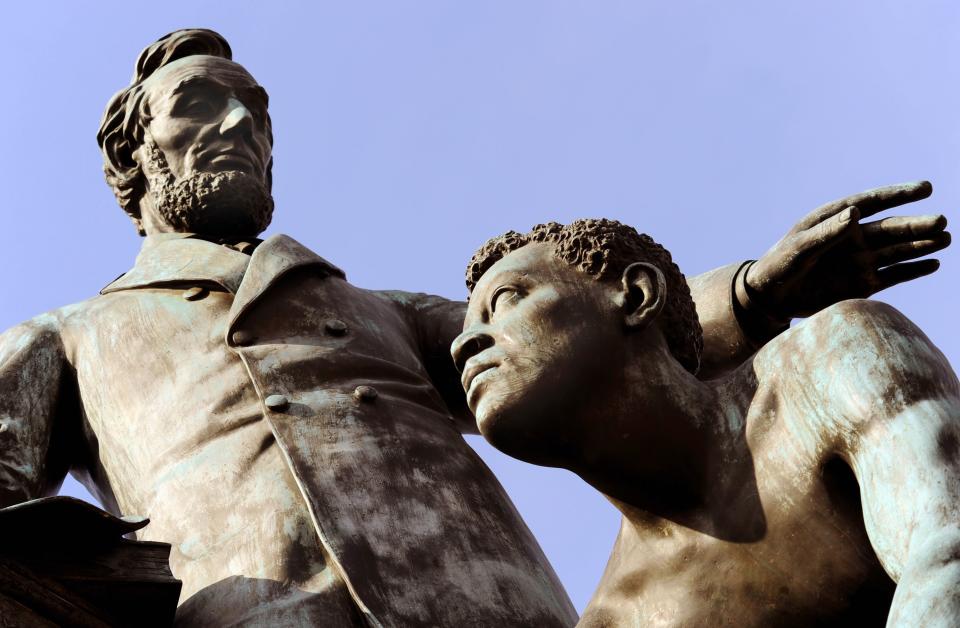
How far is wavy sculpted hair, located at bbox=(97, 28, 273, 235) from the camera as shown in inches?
424

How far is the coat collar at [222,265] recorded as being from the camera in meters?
9.38

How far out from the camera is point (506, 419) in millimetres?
6688

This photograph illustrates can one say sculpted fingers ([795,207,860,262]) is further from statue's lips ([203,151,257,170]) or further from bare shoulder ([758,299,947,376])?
statue's lips ([203,151,257,170])

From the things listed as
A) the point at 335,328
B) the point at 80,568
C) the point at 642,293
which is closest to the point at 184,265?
the point at 335,328

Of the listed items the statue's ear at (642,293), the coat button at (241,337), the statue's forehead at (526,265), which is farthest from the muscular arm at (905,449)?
the coat button at (241,337)

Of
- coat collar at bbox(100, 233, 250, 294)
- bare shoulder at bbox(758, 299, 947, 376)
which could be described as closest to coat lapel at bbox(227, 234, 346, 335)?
coat collar at bbox(100, 233, 250, 294)

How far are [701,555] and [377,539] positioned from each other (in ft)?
6.54

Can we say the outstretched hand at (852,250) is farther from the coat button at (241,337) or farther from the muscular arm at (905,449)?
the coat button at (241,337)

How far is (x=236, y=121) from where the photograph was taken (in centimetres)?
1045

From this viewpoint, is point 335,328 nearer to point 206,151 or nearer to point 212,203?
point 212,203

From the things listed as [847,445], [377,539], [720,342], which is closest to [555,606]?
[377,539]

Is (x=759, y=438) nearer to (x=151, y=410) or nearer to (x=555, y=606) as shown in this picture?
(x=555, y=606)

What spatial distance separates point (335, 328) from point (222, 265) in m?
0.71

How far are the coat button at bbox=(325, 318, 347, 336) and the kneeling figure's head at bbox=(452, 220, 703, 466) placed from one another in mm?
2037
